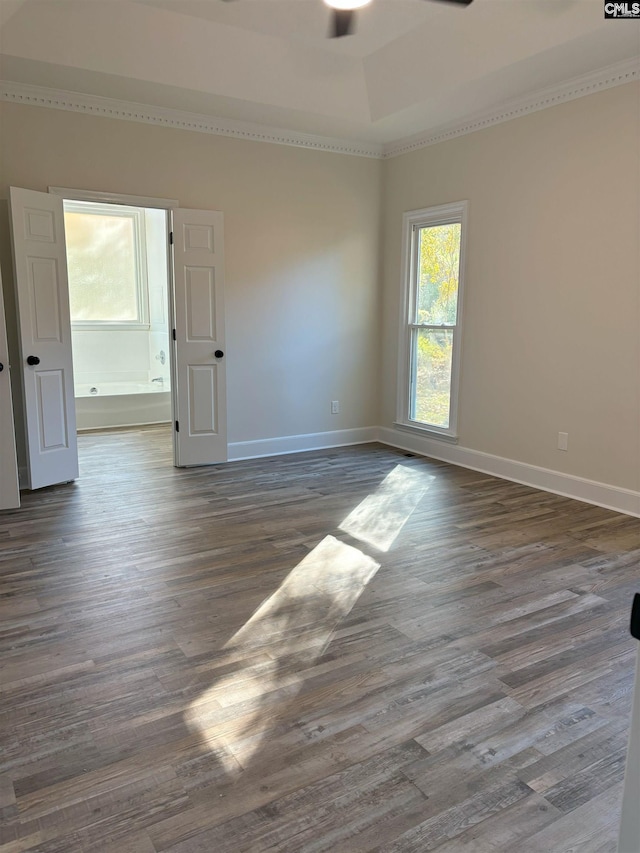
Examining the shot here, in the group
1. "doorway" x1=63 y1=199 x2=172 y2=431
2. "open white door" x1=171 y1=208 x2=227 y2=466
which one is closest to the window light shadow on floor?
"open white door" x1=171 y1=208 x2=227 y2=466

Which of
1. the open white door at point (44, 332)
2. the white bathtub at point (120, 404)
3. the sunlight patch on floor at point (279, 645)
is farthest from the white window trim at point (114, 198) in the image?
the sunlight patch on floor at point (279, 645)

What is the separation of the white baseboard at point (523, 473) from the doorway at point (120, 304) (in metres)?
3.12

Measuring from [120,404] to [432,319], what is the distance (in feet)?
12.5

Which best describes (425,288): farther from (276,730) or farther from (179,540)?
(276,730)

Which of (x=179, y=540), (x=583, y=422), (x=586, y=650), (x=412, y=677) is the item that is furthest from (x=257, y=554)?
(x=583, y=422)

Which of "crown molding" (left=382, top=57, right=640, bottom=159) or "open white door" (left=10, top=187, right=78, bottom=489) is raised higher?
"crown molding" (left=382, top=57, right=640, bottom=159)

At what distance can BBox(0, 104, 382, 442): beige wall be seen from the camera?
4.78 metres

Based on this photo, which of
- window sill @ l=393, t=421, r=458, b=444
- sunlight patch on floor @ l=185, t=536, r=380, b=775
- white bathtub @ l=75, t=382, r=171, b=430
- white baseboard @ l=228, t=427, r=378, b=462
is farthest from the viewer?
white bathtub @ l=75, t=382, r=171, b=430

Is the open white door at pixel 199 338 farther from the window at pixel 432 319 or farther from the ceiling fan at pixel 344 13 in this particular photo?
the ceiling fan at pixel 344 13

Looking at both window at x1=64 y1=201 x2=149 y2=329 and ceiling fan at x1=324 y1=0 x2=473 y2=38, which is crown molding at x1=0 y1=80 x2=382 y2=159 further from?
window at x1=64 y1=201 x2=149 y2=329

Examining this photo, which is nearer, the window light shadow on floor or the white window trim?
the window light shadow on floor

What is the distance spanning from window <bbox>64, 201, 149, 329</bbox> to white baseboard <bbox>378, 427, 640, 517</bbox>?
3.90 m

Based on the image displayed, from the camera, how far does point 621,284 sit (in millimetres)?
4223

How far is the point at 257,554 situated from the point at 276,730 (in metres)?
1.55
